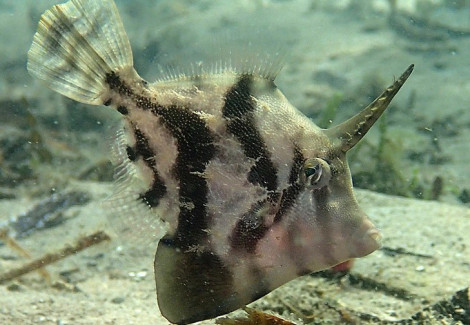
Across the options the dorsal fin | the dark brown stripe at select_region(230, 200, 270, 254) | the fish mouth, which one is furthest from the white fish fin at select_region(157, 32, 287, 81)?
the fish mouth

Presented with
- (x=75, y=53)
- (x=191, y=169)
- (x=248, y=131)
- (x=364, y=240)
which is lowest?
(x=364, y=240)

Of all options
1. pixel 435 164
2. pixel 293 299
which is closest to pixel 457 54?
pixel 435 164

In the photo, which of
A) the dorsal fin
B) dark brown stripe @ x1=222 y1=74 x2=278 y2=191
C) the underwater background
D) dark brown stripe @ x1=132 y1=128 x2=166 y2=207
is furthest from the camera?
the underwater background

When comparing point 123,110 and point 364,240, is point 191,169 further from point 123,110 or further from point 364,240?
point 364,240

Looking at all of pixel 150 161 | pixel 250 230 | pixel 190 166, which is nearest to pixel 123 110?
pixel 150 161

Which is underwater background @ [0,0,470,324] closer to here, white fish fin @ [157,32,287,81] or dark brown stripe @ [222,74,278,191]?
white fish fin @ [157,32,287,81]

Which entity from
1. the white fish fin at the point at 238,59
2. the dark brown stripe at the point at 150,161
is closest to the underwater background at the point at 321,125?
the white fish fin at the point at 238,59

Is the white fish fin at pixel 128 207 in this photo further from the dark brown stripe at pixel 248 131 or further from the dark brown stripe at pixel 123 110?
the dark brown stripe at pixel 248 131

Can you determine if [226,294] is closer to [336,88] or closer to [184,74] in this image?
[184,74]

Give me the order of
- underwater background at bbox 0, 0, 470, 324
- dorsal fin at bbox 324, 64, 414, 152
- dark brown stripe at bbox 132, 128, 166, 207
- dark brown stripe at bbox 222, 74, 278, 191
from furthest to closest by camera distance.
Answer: underwater background at bbox 0, 0, 470, 324 → dark brown stripe at bbox 132, 128, 166, 207 → dark brown stripe at bbox 222, 74, 278, 191 → dorsal fin at bbox 324, 64, 414, 152
